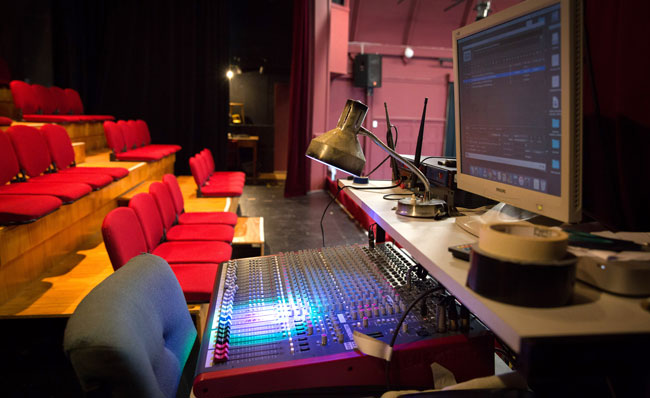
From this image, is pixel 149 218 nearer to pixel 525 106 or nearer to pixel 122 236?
pixel 122 236

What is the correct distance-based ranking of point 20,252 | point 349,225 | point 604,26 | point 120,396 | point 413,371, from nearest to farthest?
point 120,396 < point 413,371 < point 604,26 < point 20,252 < point 349,225

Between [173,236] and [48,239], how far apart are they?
73 cm

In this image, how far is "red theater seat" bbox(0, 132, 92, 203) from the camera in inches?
112

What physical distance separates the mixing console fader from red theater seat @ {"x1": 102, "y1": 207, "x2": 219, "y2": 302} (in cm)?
82

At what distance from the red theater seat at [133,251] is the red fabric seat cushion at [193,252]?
0.24 ft

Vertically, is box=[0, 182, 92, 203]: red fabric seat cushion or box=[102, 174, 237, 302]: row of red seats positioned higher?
box=[0, 182, 92, 203]: red fabric seat cushion

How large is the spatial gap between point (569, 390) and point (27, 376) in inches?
87.2

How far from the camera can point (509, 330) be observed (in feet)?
2.05

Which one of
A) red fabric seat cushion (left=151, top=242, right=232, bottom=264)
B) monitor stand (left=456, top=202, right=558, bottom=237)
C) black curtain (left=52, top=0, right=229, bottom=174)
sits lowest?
red fabric seat cushion (left=151, top=242, right=232, bottom=264)

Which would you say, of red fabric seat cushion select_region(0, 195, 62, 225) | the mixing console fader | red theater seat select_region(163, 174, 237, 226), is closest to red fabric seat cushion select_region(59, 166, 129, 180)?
red theater seat select_region(163, 174, 237, 226)

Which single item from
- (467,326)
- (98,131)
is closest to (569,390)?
(467,326)

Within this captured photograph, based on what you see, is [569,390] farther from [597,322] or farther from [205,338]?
[205,338]

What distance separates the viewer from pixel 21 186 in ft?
9.84

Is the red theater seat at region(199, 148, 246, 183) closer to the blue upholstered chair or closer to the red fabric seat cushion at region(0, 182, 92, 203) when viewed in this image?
the red fabric seat cushion at region(0, 182, 92, 203)
